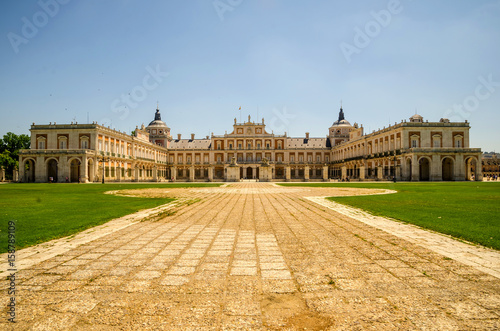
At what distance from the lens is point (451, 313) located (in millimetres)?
3492

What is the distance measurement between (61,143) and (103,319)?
56941 mm

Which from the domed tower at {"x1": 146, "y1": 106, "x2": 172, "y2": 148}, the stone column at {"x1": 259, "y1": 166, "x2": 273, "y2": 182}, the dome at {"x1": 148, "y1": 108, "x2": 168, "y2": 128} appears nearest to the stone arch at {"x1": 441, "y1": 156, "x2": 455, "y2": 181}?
the stone column at {"x1": 259, "y1": 166, "x2": 273, "y2": 182}

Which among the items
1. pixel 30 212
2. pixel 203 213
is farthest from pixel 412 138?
pixel 30 212

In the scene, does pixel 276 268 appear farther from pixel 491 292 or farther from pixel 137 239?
pixel 137 239

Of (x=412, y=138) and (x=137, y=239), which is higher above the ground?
(x=412, y=138)

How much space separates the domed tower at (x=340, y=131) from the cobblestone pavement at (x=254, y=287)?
83897 millimetres

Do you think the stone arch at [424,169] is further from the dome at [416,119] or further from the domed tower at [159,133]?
the domed tower at [159,133]

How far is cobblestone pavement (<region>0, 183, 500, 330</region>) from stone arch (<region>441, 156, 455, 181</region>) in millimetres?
54185

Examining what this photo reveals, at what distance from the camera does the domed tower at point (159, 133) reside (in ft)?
285

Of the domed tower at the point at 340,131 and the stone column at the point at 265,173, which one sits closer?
the stone column at the point at 265,173

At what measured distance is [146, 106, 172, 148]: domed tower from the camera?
86812 mm

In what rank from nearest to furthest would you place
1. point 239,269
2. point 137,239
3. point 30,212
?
point 239,269, point 137,239, point 30,212

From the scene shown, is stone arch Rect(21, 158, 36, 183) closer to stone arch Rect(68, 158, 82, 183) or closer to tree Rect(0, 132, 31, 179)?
stone arch Rect(68, 158, 82, 183)

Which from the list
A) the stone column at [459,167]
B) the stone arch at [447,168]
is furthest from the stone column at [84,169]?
the stone column at [459,167]
